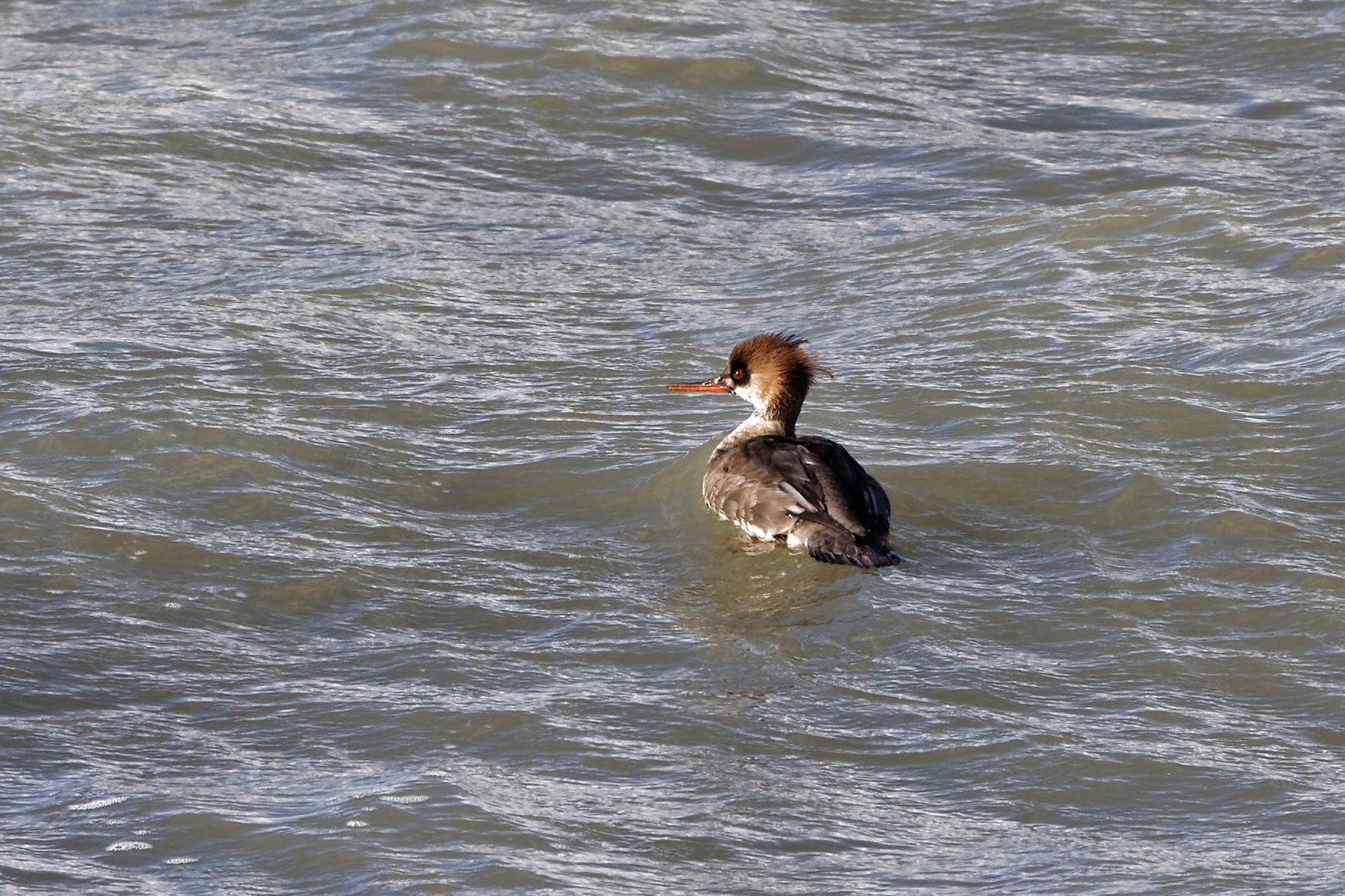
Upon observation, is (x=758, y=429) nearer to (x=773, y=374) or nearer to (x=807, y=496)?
(x=773, y=374)

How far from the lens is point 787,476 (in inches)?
274

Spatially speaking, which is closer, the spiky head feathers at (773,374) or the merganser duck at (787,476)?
the merganser duck at (787,476)

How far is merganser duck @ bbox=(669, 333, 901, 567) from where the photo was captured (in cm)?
659

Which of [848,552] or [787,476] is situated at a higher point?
[787,476]

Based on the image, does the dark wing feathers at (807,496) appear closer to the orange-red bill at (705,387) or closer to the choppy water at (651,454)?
the choppy water at (651,454)

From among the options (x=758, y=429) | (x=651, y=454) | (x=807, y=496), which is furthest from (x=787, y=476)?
(x=651, y=454)

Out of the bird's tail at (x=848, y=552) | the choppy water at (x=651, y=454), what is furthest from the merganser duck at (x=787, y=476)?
the choppy water at (x=651, y=454)

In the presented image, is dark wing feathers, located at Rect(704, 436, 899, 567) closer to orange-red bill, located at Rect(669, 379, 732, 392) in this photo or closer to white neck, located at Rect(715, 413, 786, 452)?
white neck, located at Rect(715, 413, 786, 452)

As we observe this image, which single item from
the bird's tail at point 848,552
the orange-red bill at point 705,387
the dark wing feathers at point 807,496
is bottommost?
the bird's tail at point 848,552

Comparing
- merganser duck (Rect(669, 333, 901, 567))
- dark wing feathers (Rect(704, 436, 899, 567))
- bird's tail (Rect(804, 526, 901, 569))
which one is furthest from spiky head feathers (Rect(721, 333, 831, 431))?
bird's tail (Rect(804, 526, 901, 569))

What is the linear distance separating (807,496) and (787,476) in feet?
0.68

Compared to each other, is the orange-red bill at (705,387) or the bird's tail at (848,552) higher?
the orange-red bill at (705,387)

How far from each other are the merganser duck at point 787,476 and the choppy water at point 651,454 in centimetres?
13

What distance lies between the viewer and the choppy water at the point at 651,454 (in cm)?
485
